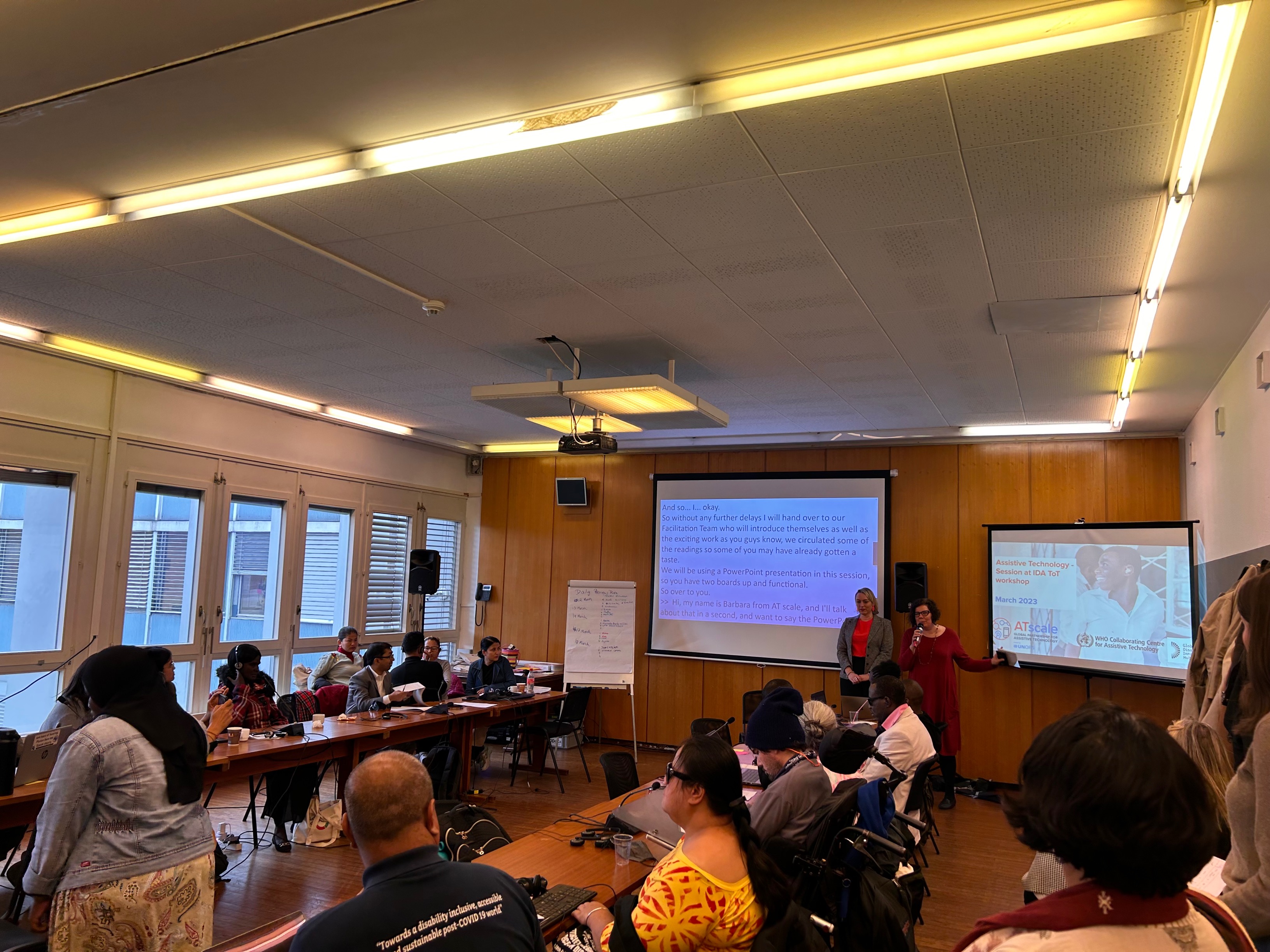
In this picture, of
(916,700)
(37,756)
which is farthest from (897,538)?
(37,756)

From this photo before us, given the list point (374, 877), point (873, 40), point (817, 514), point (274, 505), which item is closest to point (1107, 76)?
point (873, 40)

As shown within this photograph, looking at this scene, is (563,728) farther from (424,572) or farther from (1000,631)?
(1000,631)

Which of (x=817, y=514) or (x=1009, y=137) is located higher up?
(x=1009, y=137)

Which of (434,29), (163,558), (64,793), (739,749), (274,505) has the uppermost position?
(434,29)

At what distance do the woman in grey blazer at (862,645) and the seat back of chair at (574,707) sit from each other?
2511 millimetres

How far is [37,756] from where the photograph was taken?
4074mm

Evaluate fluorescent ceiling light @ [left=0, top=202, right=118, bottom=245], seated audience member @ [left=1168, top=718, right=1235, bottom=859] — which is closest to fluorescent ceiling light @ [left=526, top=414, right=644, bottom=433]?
fluorescent ceiling light @ [left=0, top=202, right=118, bottom=245]

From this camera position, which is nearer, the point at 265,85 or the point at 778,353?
the point at 265,85

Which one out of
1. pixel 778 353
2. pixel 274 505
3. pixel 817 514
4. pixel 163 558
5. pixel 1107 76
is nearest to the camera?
pixel 1107 76

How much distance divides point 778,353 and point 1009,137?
2.95 m

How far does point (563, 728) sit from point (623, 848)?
4962 millimetres

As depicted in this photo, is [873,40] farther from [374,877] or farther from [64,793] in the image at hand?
[64,793]

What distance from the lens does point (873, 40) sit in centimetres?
244

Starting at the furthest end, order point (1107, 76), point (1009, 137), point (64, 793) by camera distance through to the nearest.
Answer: point (1009, 137)
point (64, 793)
point (1107, 76)
